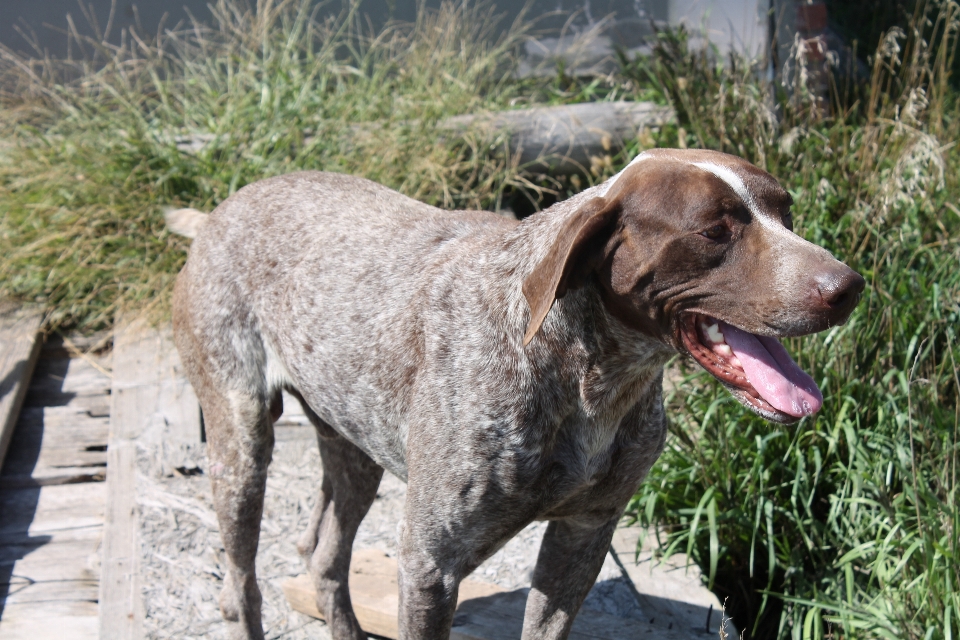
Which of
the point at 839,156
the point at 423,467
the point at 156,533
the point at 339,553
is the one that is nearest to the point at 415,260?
the point at 423,467

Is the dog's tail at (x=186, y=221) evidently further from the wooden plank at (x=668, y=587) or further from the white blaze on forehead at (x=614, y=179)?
the wooden plank at (x=668, y=587)

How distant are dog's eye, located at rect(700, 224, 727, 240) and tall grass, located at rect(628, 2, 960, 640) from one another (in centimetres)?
155

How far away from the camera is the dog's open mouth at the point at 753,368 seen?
2.17 metres

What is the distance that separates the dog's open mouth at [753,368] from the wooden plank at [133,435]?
2.49 m

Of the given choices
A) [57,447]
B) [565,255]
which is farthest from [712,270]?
Result: [57,447]

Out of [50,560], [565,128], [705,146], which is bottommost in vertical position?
[50,560]

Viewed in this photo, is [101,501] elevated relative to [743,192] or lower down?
lower down

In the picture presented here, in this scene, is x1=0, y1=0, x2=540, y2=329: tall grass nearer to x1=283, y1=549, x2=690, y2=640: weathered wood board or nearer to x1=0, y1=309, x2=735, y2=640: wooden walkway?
x1=0, y1=309, x2=735, y2=640: wooden walkway

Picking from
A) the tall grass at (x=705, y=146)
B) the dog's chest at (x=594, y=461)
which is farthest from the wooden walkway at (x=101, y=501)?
the dog's chest at (x=594, y=461)

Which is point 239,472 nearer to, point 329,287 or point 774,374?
point 329,287

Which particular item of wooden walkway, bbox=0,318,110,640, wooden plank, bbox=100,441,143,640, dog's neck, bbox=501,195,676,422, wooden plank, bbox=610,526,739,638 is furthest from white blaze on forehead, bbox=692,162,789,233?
wooden walkway, bbox=0,318,110,640

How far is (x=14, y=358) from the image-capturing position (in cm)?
521

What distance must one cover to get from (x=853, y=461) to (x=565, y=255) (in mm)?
2310

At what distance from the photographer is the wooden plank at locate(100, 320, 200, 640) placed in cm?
378
